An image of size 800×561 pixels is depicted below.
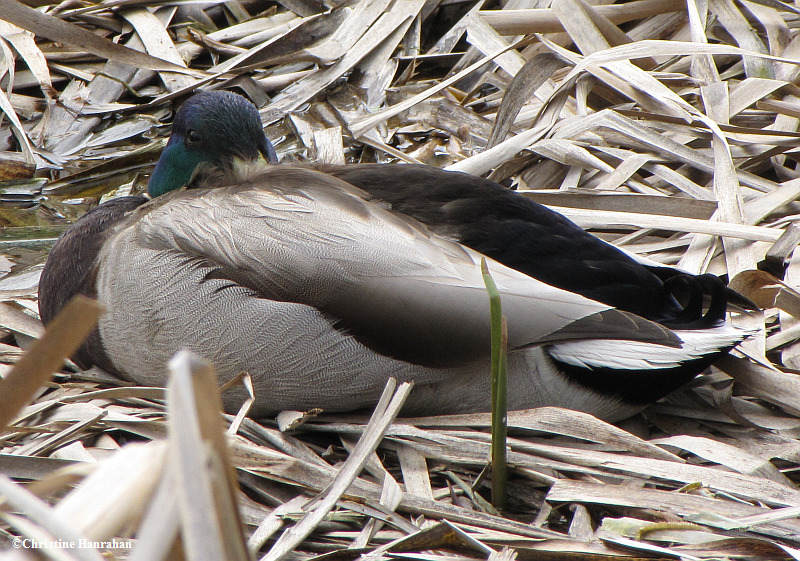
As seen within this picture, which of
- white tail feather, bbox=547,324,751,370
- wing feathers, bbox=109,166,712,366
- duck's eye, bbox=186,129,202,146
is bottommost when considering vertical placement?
white tail feather, bbox=547,324,751,370

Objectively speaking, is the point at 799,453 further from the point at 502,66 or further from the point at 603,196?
the point at 502,66

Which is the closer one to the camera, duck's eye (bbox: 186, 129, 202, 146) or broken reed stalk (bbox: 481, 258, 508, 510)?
broken reed stalk (bbox: 481, 258, 508, 510)

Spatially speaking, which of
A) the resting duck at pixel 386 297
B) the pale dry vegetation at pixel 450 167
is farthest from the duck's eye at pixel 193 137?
the pale dry vegetation at pixel 450 167

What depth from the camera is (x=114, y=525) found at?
2.98 feet

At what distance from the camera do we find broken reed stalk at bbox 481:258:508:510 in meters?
1.84

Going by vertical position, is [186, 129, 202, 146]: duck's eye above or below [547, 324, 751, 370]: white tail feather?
above

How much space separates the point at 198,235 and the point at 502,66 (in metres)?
2.06

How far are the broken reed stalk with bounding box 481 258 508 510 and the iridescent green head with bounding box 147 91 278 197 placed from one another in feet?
3.83

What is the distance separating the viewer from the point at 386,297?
2.24 metres

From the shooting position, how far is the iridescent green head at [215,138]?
9.37 feet

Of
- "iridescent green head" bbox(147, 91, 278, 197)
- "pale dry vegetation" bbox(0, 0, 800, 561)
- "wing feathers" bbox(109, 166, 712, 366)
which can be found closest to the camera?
"pale dry vegetation" bbox(0, 0, 800, 561)

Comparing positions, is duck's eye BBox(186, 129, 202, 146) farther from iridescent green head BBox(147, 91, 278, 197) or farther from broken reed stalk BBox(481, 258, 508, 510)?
broken reed stalk BBox(481, 258, 508, 510)

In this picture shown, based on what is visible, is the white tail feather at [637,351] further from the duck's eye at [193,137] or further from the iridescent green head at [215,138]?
the duck's eye at [193,137]

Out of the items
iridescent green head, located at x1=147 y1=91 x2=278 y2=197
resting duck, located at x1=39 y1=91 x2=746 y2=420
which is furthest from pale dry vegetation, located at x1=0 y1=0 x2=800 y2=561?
iridescent green head, located at x1=147 y1=91 x2=278 y2=197
